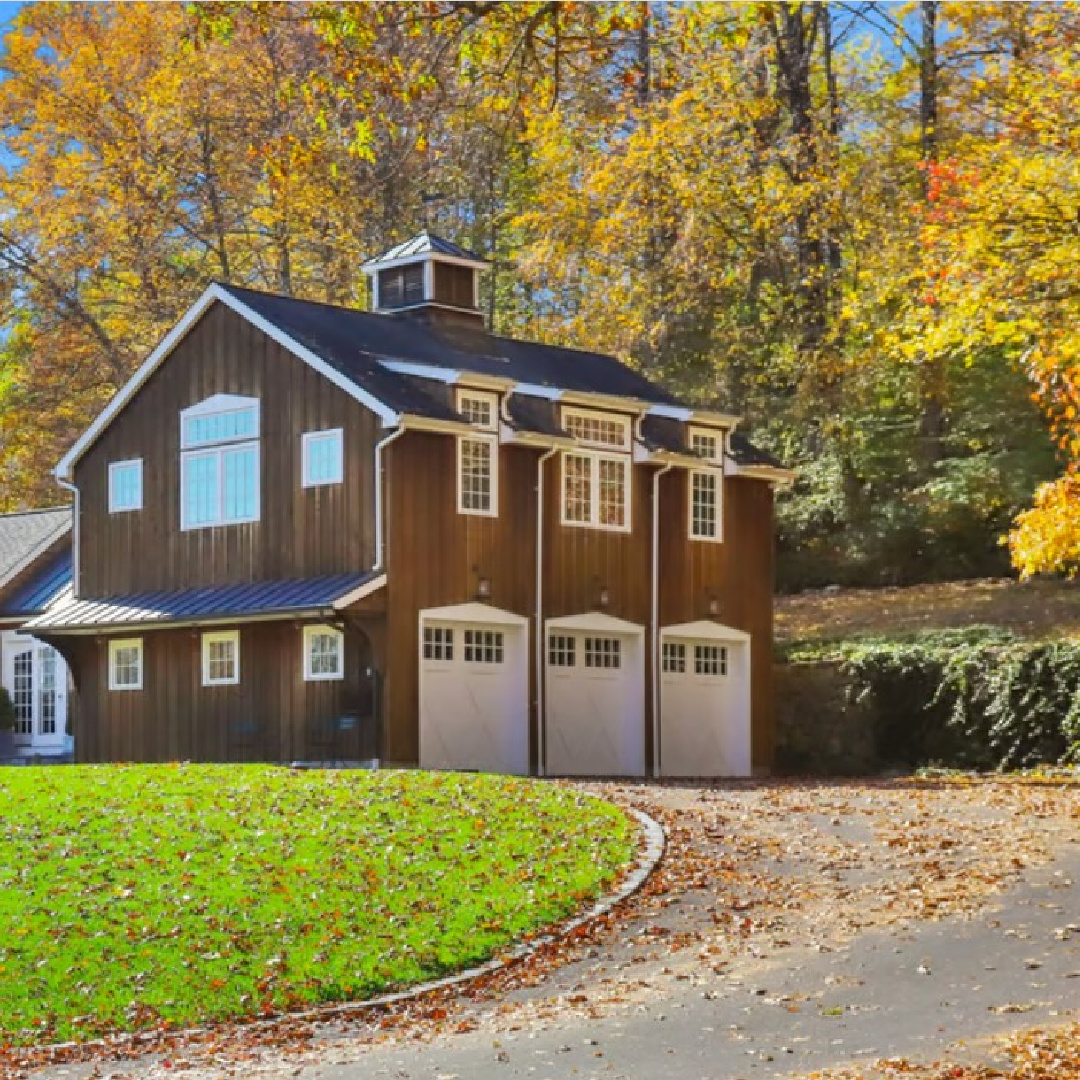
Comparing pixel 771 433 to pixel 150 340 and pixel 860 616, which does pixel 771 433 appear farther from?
pixel 150 340

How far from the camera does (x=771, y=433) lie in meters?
43.8

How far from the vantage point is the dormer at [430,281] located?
36.1 meters

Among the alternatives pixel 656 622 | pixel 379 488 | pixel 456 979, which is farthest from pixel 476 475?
pixel 456 979

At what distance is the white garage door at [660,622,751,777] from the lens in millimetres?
34656

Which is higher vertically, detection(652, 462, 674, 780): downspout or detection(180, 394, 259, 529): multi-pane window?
detection(180, 394, 259, 529): multi-pane window

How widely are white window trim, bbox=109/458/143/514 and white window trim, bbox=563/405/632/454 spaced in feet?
23.3

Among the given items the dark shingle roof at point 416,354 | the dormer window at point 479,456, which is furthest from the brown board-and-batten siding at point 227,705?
the dark shingle roof at point 416,354

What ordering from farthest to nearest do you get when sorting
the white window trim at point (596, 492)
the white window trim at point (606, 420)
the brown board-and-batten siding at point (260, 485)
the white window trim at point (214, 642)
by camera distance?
the white window trim at point (606, 420) → the white window trim at point (596, 492) → the white window trim at point (214, 642) → the brown board-and-batten siding at point (260, 485)

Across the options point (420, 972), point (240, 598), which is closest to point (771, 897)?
point (420, 972)

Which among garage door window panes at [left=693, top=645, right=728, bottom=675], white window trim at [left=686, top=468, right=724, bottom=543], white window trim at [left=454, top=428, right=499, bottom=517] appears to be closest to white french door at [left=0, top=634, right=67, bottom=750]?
white window trim at [left=454, top=428, right=499, bottom=517]

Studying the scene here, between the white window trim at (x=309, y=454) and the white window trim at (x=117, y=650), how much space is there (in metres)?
4.40

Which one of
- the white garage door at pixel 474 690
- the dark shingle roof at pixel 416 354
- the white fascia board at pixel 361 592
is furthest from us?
the dark shingle roof at pixel 416 354

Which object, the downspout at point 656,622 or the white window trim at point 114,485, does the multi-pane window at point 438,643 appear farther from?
the white window trim at point 114,485

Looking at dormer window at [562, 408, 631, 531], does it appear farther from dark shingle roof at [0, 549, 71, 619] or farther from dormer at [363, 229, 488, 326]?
dark shingle roof at [0, 549, 71, 619]
